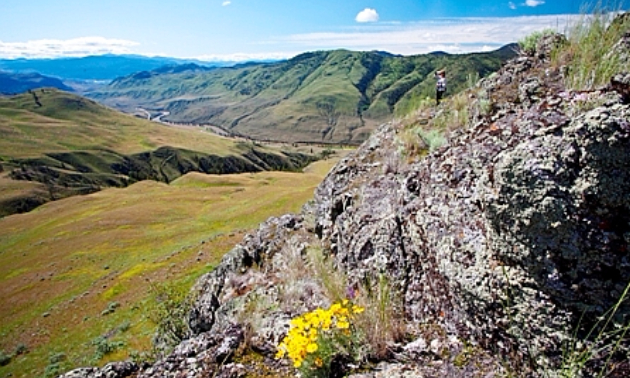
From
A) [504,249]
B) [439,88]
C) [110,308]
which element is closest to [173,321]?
[439,88]

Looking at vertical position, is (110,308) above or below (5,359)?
above

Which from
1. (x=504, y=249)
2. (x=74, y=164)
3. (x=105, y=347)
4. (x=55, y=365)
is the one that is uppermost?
(x=504, y=249)

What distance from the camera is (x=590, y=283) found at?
3225 millimetres

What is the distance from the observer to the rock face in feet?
10.5

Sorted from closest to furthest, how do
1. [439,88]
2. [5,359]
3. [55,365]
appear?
[439,88] < [55,365] < [5,359]

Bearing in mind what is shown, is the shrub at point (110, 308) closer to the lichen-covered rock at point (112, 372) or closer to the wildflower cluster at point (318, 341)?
the lichen-covered rock at point (112, 372)

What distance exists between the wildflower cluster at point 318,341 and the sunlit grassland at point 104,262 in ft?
58.2

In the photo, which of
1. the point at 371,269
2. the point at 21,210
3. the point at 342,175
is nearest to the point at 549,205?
the point at 371,269

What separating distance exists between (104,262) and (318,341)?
145 ft

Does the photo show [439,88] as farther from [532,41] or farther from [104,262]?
[104,262]

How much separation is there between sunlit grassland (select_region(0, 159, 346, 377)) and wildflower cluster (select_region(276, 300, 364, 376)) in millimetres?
17725

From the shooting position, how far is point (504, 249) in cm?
376

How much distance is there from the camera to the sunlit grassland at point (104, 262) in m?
24.2

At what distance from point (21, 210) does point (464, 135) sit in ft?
450
